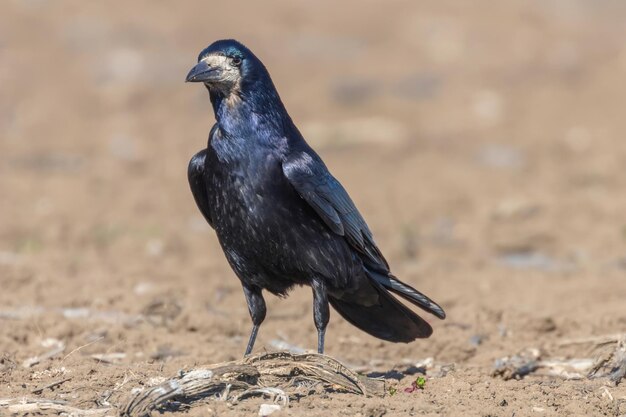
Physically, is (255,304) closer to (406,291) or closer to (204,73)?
(406,291)

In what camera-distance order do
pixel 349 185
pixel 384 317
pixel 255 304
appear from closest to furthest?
pixel 255 304 → pixel 384 317 → pixel 349 185

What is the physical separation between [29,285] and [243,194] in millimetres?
2658

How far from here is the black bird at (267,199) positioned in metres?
5.41

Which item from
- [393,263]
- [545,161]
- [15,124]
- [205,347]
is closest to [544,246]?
[393,263]

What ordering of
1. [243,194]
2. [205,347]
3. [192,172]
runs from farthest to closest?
[205,347], [192,172], [243,194]

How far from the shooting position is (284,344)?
6492mm

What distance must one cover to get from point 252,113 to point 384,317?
1.36 metres

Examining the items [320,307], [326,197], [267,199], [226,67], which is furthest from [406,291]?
[226,67]

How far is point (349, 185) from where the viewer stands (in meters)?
11.4

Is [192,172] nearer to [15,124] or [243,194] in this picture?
[243,194]

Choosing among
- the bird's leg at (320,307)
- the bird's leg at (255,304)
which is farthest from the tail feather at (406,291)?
the bird's leg at (255,304)

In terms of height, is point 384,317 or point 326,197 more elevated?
point 326,197

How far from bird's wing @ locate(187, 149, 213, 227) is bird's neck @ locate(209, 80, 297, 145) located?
272 mm

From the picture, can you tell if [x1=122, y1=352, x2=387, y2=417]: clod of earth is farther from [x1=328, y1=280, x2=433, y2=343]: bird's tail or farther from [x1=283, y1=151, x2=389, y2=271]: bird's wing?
[x1=328, y1=280, x2=433, y2=343]: bird's tail
